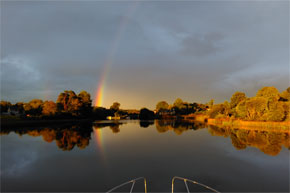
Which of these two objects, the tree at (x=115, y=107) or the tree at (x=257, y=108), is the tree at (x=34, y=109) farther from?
the tree at (x=115, y=107)

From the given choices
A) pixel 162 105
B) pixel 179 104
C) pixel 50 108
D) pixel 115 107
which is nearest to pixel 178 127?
pixel 50 108

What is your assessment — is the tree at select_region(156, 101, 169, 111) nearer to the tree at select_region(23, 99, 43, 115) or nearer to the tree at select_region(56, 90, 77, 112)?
the tree at select_region(56, 90, 77, 112)

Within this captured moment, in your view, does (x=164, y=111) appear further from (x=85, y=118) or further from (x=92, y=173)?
(x=92, y=173)

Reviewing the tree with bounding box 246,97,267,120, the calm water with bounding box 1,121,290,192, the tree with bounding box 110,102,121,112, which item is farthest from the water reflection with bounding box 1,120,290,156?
the tree with bounding box 110,102,121,112

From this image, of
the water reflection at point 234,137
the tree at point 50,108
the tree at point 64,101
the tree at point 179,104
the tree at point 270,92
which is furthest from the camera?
the tree at point 179,104

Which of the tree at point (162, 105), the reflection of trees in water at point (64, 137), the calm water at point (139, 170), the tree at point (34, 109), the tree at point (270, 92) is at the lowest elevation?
the reflection of trees in water at point (64, 137)

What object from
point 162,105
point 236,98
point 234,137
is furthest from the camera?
point 162,105

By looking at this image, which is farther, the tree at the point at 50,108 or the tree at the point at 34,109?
the tree at the point at 34,109

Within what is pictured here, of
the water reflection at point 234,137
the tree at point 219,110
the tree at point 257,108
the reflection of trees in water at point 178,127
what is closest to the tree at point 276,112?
the tree at point 257,108

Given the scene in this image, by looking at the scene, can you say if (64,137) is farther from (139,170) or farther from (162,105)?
(162,105)

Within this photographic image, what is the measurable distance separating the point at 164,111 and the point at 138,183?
168 m

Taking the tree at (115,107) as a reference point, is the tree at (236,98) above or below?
above

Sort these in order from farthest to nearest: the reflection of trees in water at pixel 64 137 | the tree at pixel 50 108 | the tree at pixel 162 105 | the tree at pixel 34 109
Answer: the tree at pixel 162 105 < the tree at pixel 34 109 < the tree at pixel 50 108 < the reflection of trees in water at pixel 64 137

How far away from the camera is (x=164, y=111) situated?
180375mm
